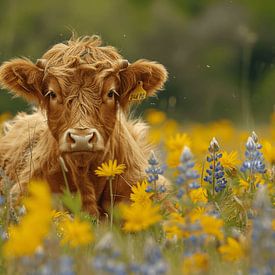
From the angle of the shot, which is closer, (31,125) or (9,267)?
(9,267)

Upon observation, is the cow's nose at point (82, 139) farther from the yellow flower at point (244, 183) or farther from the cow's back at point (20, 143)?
the yellow flower at point (244, 183)

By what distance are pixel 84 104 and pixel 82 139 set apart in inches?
18.5

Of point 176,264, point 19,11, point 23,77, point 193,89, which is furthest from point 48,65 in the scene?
point 19,11

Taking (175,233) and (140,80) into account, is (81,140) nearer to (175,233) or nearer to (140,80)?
(140,80)

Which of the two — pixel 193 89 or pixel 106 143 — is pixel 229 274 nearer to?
pixel 106 143

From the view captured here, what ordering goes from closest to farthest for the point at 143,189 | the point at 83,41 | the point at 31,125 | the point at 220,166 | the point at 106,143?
the point at 143,189 < the point at 220,166 < the point at 106,143 < the point at 83,41 < the point at 31,125

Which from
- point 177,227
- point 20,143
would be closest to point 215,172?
point 177,227

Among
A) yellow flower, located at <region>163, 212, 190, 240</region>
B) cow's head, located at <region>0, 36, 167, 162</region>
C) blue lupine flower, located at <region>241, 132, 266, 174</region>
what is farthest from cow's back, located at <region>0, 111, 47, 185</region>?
yellow flower, located at <region>163, 212, 190, 240</region>

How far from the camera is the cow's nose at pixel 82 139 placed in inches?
280

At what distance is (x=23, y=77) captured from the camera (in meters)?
8.18

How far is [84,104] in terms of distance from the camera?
24.7 feet

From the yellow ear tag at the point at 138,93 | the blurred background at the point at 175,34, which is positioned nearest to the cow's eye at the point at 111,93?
the yellow ear tag at the point at 138,93

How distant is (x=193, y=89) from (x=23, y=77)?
26.4 m

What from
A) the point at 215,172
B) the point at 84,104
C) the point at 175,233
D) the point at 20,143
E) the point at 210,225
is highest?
the point at 210,225
